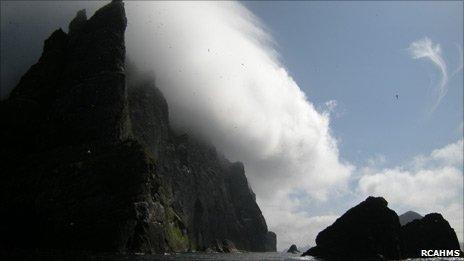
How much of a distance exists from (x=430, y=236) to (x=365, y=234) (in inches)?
1503

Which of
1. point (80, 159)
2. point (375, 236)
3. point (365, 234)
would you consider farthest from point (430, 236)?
point (80, 159)

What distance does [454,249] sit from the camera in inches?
6083

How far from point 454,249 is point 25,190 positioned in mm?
147162

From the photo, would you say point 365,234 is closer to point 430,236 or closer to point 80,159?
point 430,236

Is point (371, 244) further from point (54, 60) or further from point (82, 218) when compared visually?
point (54, 60)

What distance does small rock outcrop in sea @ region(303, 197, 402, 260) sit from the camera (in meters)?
138

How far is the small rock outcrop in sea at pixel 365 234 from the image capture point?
138 m

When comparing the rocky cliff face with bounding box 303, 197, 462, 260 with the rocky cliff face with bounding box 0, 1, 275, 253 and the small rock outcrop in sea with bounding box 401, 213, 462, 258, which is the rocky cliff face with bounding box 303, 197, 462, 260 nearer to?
the small rock outcrop in sea with bounding box 401, 213, 462, 258

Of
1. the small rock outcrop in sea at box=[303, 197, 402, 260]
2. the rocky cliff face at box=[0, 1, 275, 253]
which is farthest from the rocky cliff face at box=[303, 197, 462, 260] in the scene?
the rocky cliff face at box=[0, 1, 275, 253]

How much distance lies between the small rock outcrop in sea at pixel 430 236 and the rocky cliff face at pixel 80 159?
91.0 m

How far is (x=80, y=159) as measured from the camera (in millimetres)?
119750

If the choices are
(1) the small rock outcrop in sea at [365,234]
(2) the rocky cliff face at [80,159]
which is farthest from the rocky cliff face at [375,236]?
(2) the rocky cliff face at [80,159]

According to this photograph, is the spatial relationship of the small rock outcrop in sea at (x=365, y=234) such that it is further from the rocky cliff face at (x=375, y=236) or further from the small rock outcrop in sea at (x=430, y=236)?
the small rock outcrop in sea at (x=430, y=236)

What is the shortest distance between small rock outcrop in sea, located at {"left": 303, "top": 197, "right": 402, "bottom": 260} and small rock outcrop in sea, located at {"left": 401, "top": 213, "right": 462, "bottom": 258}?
1741 centimetres
